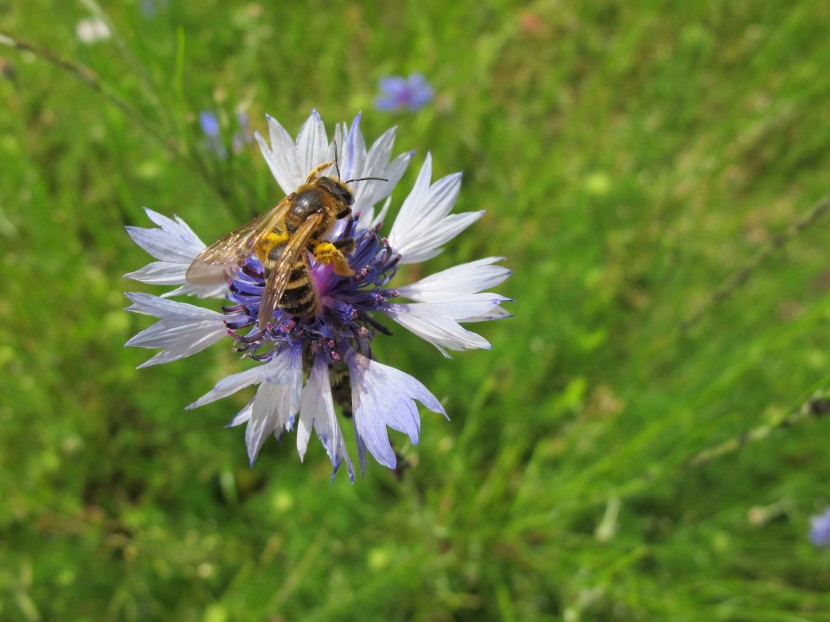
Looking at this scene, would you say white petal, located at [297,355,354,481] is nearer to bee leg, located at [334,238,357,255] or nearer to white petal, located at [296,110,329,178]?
bee leg, located at [334,238,357,255]

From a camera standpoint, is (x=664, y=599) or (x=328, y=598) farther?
(x=328, y=598)

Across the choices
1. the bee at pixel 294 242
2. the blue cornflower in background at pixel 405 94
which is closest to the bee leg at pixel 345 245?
the bee at pixel 294 242

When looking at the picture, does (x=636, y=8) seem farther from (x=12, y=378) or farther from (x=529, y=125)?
(x=12, y=378)

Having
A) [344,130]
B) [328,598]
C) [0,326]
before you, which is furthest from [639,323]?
[0,326]

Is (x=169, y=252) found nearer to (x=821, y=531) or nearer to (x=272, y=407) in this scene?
(x=272, y=407)

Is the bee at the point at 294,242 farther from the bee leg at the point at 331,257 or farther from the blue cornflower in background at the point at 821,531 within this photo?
the blue cornflower in background at the point at 821,531
